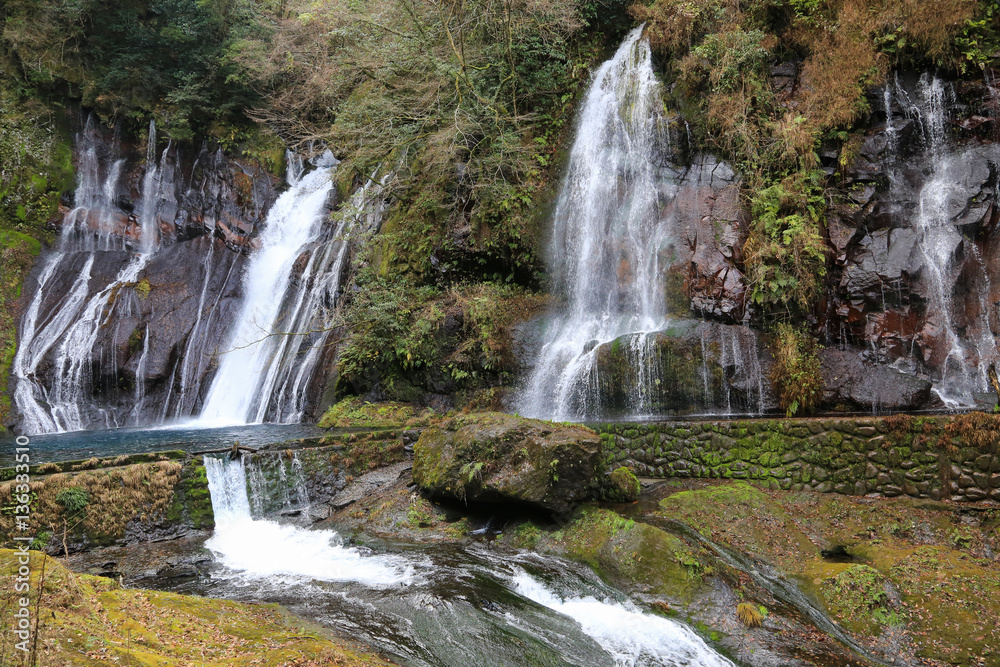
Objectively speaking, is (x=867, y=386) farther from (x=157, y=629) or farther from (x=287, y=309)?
(x=287, y=309)

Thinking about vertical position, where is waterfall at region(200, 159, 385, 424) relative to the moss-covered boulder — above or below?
above

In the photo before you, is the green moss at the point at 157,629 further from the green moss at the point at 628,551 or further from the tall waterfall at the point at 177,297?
the tall waterfall at the point at 177,297

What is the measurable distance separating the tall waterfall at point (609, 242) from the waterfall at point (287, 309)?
18.1 ft

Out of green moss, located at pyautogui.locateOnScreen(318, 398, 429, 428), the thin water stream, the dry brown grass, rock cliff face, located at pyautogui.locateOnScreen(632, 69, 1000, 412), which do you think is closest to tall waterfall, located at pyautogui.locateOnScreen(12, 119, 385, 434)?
green moss, located at pyautogui.locateOnScreen(318, 398, 429, 428)

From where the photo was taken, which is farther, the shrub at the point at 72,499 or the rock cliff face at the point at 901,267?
the rock cliff face at the point at 901,267

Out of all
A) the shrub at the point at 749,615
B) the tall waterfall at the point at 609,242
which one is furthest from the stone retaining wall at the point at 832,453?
the shrub at the point at 749,615

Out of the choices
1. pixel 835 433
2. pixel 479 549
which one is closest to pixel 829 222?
pixel 835 433

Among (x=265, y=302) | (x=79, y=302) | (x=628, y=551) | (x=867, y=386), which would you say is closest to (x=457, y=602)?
(x=628, y=551)

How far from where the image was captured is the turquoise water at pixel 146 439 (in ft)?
30.0

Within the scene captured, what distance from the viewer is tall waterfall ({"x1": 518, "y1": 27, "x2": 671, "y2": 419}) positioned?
10250mm

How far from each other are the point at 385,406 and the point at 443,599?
8.06 metres

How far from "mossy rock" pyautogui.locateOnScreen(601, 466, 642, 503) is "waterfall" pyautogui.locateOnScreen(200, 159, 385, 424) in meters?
7.96

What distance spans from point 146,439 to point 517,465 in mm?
8590

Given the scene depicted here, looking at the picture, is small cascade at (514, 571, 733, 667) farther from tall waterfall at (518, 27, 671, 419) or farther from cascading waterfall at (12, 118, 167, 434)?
cascading waterfall at (12, 118, 167, 434)
